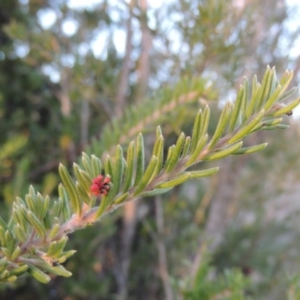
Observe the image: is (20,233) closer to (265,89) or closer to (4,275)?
(4,275)

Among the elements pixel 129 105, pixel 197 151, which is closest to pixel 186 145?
pixel 197 151

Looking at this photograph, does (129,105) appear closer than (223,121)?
No

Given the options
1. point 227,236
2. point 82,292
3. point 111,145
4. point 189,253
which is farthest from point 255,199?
point 111,145

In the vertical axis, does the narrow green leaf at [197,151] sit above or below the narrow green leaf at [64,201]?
above

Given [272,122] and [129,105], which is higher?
[272,122]

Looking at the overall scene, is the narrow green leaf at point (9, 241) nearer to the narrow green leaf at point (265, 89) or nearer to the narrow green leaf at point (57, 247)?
the narrow green leaf at point (57, 247)

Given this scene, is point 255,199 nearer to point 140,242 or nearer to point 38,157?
point 140,242

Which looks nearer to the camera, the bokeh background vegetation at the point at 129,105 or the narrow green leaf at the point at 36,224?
the narrow green leaf at the point at 36,224

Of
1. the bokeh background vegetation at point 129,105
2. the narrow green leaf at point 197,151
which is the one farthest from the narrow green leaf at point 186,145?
the bokeh background vegetation at point 129,105
